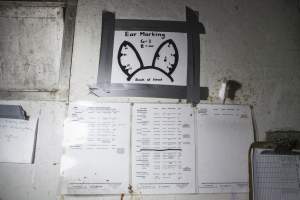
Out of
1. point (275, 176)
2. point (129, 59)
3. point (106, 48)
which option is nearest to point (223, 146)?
point (275, 176)

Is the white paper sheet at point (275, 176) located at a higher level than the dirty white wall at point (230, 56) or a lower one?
lower

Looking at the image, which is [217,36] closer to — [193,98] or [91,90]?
[193,98]

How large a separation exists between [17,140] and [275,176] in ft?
5.19

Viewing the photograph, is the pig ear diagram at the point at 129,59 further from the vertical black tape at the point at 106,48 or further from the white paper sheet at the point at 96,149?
the white paper sheet at the point at 96,149

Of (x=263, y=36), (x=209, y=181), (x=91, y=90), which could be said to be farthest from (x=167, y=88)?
(x=263, y=36)

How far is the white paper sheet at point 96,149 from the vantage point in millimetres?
1332

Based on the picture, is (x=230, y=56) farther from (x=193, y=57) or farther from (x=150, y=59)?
(x=150, y=59)

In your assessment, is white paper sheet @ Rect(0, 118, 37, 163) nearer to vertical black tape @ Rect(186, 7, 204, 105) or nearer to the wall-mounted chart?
the wall-mounted chart

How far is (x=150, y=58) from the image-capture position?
150 cm

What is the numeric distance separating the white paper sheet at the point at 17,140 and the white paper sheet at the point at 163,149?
0.62 m

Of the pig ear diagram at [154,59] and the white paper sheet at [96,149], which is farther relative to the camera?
the pig ear diagram at [154,59]

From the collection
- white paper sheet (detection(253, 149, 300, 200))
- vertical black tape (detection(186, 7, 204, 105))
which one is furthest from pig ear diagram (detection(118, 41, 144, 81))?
white paper sheet (detection(253, 149, 300, 200))

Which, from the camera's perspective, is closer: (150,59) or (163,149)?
(163,149)

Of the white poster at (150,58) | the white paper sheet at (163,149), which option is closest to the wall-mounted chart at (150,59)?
the white poster at (150,58)
